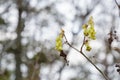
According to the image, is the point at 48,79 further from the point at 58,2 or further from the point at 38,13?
the point at 58,2

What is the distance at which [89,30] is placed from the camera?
81.0 inches

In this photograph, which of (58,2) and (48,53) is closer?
(48,53)

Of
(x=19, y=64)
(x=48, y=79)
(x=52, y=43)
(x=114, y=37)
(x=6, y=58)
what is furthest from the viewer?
(x=6, y=58)

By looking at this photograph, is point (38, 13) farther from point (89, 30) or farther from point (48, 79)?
point (89, 30)

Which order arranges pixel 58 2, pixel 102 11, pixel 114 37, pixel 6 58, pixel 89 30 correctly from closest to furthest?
pixel 89 30 < pixel 114 37 < pixel 102 11 < pixel 58 2 < pixel 6 58

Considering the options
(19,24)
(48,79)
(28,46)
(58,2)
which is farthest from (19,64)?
(58,2)

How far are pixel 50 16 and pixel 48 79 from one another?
17.9 feet

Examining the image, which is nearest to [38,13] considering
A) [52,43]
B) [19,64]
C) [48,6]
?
[48,6]

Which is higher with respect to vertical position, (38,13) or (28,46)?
(38,13)

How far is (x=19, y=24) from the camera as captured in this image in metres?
6.80

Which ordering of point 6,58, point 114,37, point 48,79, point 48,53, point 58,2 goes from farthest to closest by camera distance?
1. point 6,58
2. point 58,2
3. point 48,53
4. point 48,79
5. point 114,37

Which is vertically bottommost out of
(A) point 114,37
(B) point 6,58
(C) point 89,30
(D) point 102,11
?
(B) point 6,58

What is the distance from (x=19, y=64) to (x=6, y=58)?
5.08 meters

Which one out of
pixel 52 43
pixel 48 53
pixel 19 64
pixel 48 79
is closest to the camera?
pixel 48 79
